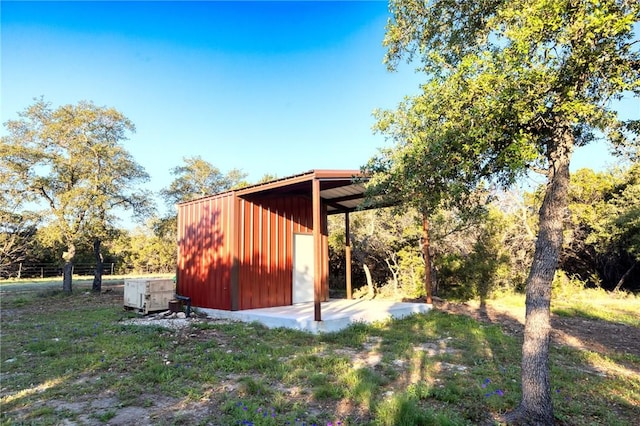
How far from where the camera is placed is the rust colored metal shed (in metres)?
8.42

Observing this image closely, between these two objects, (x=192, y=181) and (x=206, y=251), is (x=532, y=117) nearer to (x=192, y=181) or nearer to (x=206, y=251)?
(x=206, y=251)

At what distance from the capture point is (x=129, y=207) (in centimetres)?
1449

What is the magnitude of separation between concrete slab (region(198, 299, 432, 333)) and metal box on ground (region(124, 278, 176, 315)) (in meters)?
0.89

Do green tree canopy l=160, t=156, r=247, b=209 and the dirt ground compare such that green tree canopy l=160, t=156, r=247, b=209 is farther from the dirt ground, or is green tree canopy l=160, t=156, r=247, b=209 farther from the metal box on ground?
the dirt ground

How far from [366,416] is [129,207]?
14.2 meters

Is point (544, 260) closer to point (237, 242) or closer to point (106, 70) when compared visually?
point (237, 242)

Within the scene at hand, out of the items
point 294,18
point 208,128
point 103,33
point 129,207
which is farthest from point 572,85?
point 129,207

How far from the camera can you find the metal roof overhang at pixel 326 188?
7238 mm

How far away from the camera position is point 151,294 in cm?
867

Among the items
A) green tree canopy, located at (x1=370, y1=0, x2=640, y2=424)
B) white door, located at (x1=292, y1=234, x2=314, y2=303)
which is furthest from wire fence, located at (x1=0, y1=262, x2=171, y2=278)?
green tree canopy, located at (x1=370, y1=0, x2=640, y2=424)

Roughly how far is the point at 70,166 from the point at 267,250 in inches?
353

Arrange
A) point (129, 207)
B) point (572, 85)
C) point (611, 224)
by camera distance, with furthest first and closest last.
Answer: point (129, 207) → point (611, 224) → point (572, 85)

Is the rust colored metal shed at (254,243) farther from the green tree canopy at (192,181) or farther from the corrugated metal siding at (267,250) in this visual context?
the green tree canopy at (192,181)

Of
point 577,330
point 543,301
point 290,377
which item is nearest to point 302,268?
point 290,377
